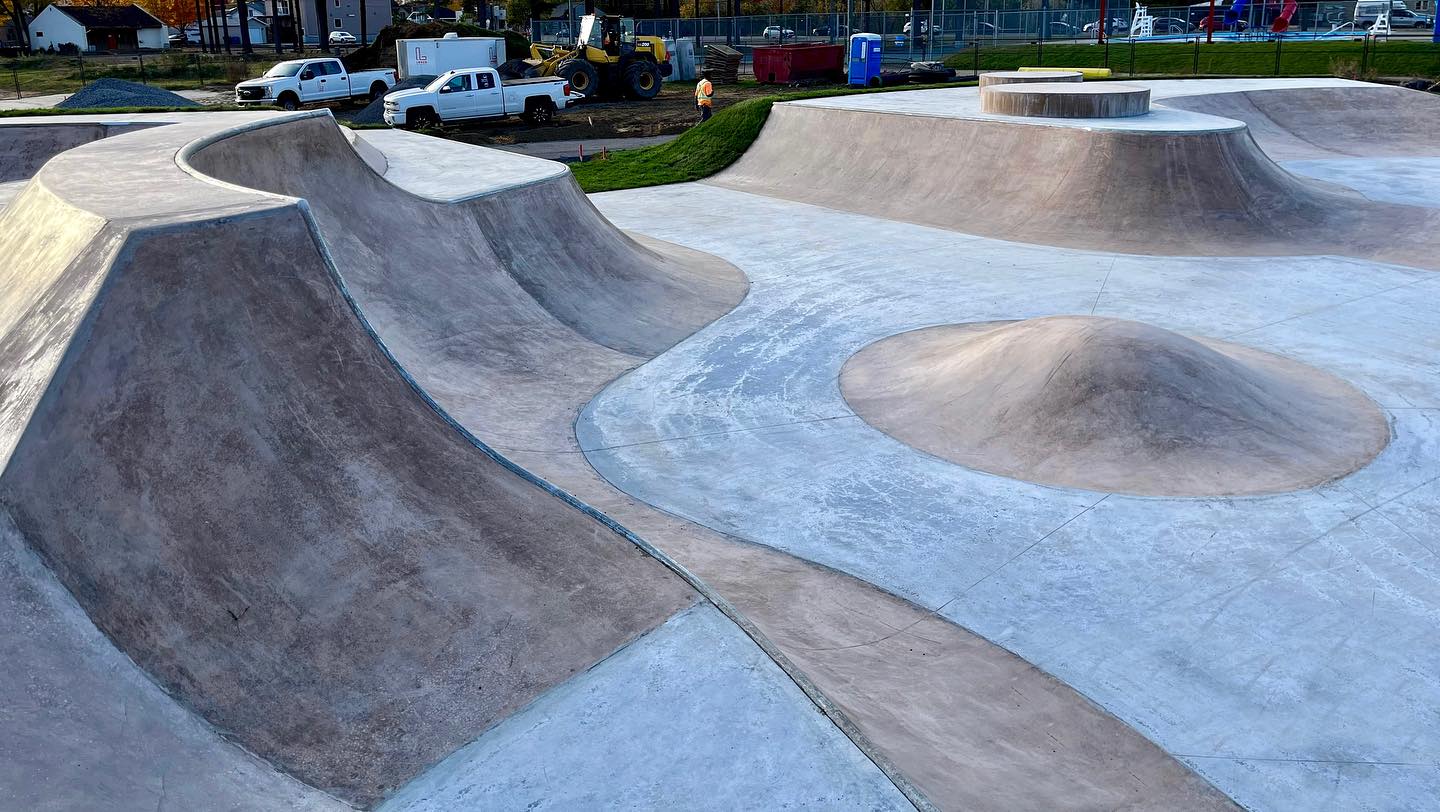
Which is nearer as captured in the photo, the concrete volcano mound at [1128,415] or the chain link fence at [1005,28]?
the concrete volcano mound at [1128,415]

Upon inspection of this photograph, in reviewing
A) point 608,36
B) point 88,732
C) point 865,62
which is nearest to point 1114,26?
point 865,62

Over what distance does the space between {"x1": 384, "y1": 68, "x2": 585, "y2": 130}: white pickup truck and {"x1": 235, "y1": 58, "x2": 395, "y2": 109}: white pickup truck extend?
177 inches

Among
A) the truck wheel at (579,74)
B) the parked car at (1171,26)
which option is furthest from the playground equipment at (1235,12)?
the truck wheel at (579,74)

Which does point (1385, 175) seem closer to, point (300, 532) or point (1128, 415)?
point (1128, 415)

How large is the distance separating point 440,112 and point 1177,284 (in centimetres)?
2071

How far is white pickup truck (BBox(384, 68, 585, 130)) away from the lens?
1067 inches

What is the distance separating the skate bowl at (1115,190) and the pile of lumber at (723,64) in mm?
24285

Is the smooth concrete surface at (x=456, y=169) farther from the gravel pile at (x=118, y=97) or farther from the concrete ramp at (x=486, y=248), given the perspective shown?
the gravel pile at (x=118, y=97)

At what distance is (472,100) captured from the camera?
92.2 ft

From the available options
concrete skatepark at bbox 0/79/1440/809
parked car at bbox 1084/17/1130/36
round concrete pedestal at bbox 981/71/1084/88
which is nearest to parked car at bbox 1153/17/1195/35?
parked car at bbox 1084/17/1130/36

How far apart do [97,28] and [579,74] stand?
2421 inches

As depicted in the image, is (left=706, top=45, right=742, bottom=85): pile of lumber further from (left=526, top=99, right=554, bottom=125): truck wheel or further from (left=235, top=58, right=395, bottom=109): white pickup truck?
(left=235, top=58, right=395, bottom=109): white pickup truck

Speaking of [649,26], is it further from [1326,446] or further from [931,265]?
[1326,446]

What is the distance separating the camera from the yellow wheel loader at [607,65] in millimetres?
33781
